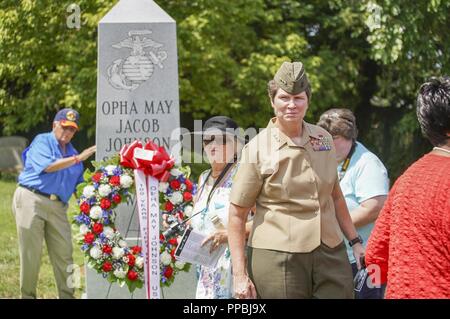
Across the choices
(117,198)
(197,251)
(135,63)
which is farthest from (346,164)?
(135,63)

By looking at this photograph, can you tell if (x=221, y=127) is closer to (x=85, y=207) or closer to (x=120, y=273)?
(x=85, y=207)

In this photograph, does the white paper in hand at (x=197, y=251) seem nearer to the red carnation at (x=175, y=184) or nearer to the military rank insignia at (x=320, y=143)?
the military rank insignia at (x=320, y=143)

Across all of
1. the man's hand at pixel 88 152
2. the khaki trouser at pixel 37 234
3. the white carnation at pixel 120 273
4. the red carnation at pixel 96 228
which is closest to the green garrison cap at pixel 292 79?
the red carnation at pixel 96 228

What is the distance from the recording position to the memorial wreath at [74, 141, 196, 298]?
19.8 feet

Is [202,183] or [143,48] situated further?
[143,48]

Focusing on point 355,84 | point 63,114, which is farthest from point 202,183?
point 355,84

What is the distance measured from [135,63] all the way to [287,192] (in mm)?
3230

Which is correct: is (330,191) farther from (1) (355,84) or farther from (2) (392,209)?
(1) (355,84)

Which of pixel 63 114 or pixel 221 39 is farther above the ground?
pixel 221 39

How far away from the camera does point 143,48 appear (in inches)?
263

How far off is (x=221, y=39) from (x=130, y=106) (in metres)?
10.5

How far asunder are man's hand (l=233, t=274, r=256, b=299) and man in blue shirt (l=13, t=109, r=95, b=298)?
4101mm

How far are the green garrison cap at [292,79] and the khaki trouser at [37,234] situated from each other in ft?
14.5

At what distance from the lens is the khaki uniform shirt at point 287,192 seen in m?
3.76
